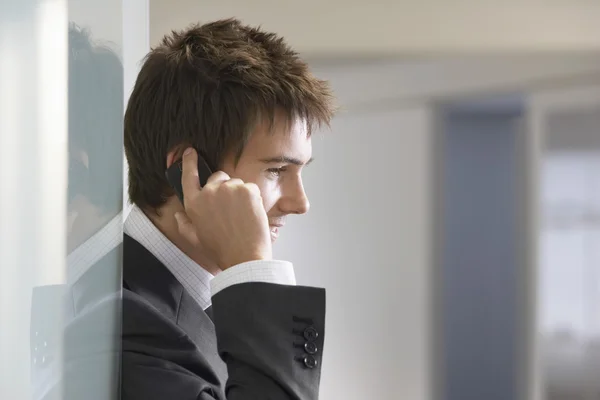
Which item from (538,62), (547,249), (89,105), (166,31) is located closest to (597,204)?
(547,249)

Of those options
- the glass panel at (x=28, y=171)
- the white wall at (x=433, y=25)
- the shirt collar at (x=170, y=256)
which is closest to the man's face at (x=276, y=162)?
the shirt collar at (x=170, y=256)

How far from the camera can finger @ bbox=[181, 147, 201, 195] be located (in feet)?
2.81

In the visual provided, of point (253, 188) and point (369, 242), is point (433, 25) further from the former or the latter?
point (253, 188)

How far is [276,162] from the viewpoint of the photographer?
3.04ft

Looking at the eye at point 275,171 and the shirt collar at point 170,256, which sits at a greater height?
the eye at point 275,171

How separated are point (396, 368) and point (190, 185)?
3.08 m

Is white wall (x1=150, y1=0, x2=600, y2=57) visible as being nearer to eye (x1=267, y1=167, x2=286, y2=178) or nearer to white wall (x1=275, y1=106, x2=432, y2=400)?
white wall (x1=275, y1=106, x2=432, y2=400)

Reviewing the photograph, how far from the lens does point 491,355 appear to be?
4266 millimetres

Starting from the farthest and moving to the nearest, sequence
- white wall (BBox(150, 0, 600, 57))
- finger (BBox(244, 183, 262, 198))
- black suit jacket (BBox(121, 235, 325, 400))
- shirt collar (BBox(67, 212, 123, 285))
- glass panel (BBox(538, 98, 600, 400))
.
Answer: glass panel (BBox(538, 98, 600, 400)), white wall (BBox(150, 0, 600, 57)), finger (BBox(244, 183, 262, 198)), black suit jacket (BBox(121, 235, 325, 400)), shirt collar (BBox(67, 212, 123, 285))

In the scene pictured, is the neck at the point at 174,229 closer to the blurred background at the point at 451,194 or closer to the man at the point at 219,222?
the man at the point at 219,222

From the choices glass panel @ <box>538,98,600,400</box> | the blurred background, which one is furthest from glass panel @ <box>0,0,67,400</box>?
glass panel @ <box>538,98,600,400</box>

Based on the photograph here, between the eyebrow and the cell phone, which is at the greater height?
the eyebrow

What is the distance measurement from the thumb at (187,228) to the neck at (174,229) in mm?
15

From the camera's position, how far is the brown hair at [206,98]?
0.92 m
